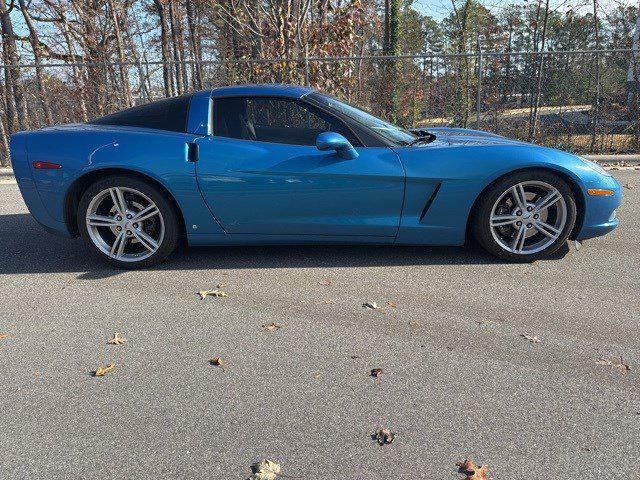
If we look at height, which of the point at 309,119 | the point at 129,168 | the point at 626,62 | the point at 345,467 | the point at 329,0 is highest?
the point at 329,0

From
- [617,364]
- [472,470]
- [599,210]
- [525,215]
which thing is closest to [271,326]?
[472,470]

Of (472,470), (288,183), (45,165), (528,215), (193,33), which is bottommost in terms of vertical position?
(472,470)

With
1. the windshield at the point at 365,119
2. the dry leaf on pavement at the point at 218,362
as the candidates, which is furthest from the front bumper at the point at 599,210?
the dry leaf on pavement at the point at 218,362

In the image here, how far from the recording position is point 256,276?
3883 millimetres

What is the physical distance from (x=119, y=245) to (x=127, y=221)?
0.65 ft

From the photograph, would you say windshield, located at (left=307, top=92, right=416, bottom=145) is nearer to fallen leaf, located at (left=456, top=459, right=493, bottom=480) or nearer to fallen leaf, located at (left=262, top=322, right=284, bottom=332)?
fallen leaf, located at (left=262, top=322, right=284, bottom=332)

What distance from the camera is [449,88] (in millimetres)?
10188

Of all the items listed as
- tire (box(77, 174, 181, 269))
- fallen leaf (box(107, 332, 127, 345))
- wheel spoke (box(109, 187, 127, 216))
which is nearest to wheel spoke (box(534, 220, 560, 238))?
tire (box(77, 174, 181, 269))

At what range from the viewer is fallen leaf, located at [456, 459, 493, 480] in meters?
1.82

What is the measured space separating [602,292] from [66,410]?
3189mm

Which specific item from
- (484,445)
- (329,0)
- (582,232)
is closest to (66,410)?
(484,445)

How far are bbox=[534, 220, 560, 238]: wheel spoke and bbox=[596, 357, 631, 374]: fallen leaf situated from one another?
1514 mm

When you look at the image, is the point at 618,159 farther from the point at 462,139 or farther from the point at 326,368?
the point at 326,368

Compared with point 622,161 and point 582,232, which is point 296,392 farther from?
point 622,161
